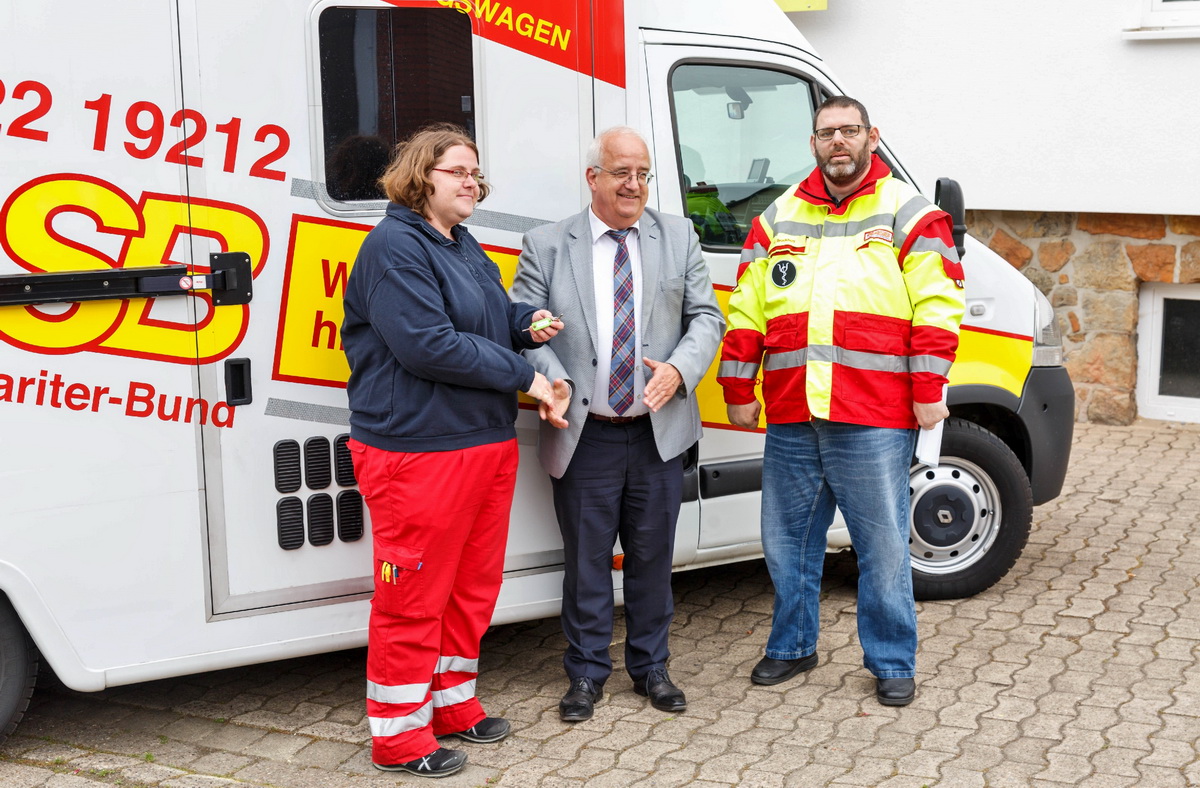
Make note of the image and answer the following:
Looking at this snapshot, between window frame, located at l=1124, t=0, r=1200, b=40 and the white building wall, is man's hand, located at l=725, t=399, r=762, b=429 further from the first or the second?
window frame, located at l=1124, t=0, r=1200, b=40

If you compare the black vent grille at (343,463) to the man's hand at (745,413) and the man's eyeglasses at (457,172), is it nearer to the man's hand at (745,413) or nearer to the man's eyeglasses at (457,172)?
the man's eyeglasses at (457,172)

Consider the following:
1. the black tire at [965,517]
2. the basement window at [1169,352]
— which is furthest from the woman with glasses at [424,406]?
the basement window at [1169,352]

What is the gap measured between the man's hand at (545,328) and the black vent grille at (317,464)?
0.71 m

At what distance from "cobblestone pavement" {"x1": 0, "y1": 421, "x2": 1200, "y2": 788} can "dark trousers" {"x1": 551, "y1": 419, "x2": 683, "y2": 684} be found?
21 cm

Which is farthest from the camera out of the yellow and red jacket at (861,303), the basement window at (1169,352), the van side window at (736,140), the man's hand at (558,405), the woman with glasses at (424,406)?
the basement window at (1169,352)

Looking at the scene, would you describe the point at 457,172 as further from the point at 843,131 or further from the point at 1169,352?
the point at 1169,352

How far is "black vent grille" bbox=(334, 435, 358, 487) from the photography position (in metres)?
3.96

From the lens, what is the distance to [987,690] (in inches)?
171

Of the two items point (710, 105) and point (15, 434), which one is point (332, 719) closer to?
point (15, 434)

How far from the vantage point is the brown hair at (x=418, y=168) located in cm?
360

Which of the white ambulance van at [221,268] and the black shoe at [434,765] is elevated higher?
the white ambulance van at [221,268]

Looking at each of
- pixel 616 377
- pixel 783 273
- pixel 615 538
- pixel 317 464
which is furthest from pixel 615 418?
pixel 317 464

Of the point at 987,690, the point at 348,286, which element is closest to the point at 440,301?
the point at 348,286

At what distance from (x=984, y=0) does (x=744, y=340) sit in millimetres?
4920
